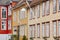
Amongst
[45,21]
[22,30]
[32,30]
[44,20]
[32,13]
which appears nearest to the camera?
[45,21]

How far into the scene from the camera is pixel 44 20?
112ft

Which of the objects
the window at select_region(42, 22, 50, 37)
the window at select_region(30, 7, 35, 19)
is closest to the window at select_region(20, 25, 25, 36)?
the window at select_region(30, 7, 35, 19)

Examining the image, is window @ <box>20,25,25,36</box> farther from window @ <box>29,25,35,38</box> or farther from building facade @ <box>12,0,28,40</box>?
window @ <box>29,25,35,38</box>

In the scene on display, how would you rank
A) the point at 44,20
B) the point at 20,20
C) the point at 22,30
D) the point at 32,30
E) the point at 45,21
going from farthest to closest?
the point at 20,20 < the point at 22,30 < the point at 32,30 < the point at 44,20 < the point at 45,21

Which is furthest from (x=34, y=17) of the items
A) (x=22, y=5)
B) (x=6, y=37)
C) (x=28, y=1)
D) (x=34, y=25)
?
(x=6, y=37)

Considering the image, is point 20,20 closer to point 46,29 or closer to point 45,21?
point 45,21

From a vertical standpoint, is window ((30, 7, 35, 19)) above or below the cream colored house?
above

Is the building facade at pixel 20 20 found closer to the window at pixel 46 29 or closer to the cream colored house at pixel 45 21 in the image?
the cream colored house at pixel 45 21

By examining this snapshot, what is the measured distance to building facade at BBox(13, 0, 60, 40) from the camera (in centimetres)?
2989

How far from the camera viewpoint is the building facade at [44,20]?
2989 centimetres

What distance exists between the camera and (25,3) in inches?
1752

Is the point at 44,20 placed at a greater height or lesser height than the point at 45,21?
greater

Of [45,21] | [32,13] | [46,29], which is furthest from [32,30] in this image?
[46,29]

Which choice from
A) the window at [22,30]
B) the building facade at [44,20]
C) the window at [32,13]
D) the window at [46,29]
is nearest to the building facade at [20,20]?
the window at [22,30]
